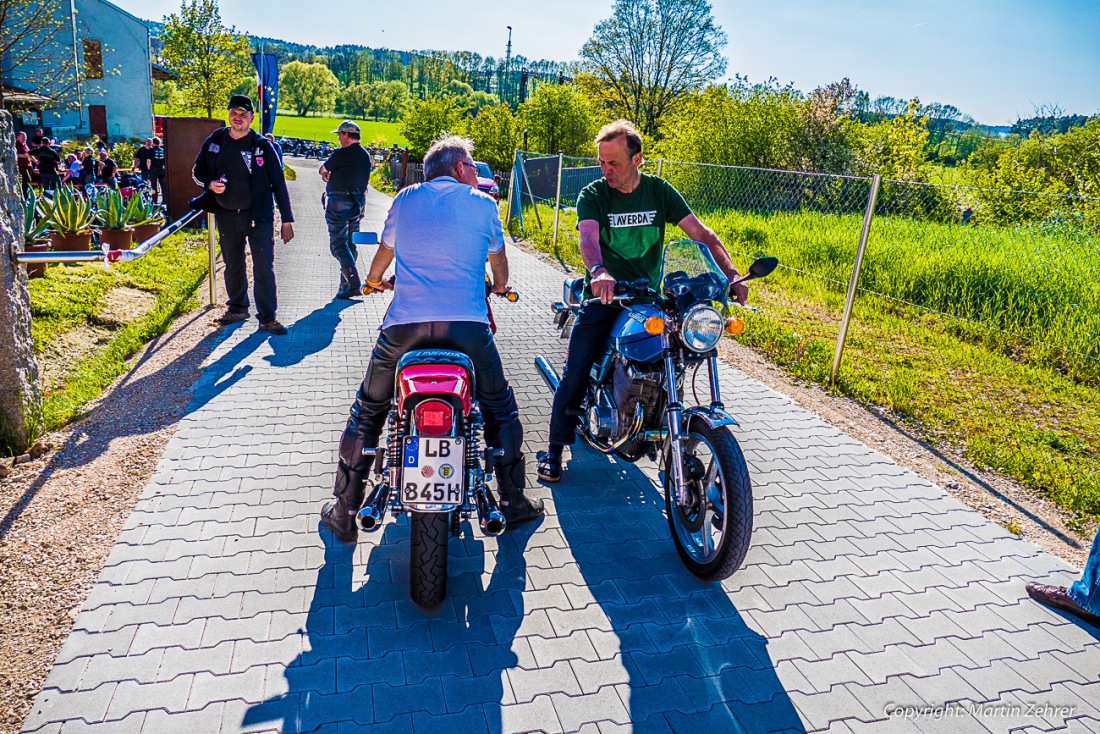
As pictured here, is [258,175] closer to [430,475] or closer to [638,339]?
[638,339]

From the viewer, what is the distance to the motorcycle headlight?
11.2 ft

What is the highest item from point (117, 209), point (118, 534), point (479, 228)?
point (479, 228)

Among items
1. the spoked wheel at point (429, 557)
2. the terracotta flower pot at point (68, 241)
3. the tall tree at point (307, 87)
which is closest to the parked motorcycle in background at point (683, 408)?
the spoked wheel at point (429, 557)

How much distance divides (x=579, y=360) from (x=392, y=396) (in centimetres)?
129

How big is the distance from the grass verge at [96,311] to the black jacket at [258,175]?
4.59 feet

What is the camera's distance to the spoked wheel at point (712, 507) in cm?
321

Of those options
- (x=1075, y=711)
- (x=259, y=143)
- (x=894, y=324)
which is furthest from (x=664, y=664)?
(x=894, y=324)

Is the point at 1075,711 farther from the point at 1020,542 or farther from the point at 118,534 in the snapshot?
the point at 118,534

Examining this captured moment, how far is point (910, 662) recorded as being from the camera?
3045 millimetres

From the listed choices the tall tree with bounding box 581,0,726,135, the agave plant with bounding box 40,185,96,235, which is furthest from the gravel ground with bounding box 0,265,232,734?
the tall tree with bounding box 581,0,726,135

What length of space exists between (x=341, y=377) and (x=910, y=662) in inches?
184

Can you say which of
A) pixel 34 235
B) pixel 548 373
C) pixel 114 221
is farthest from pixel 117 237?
pixel 548 373

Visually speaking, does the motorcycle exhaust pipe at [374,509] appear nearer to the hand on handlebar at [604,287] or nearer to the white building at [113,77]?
the hand on handlebar at [604,287]

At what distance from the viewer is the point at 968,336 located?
26.5ft
